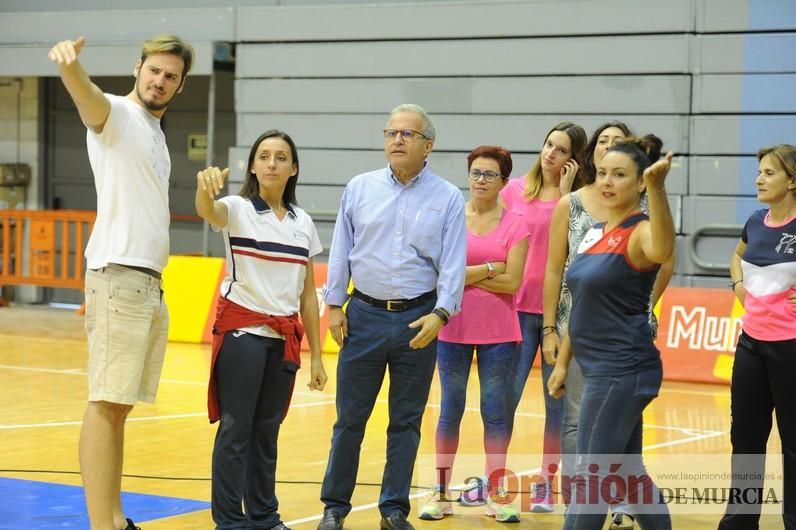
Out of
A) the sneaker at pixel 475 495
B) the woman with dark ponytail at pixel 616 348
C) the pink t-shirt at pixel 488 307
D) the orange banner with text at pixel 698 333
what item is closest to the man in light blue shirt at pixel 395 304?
the pink t-shirt at pixel 488 307

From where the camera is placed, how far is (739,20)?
14516 millimetres

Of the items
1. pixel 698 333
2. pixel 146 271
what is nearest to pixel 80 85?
pixel 146 271

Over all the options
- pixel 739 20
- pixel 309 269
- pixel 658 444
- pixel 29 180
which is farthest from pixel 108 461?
pixel 29 180

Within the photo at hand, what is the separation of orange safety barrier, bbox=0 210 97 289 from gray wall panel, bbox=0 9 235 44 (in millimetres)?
2513

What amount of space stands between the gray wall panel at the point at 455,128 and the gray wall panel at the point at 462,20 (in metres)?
1.01

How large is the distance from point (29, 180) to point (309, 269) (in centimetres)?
1509

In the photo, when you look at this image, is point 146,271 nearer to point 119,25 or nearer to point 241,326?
point 241,326

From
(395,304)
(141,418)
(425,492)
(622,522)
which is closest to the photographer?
(395,304)

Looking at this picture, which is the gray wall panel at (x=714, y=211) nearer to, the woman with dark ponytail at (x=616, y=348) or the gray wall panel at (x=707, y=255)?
the gray wall panel at (x=707, y=255)

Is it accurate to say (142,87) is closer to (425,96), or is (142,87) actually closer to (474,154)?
(474,154)

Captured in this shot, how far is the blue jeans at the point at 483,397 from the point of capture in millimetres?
7098

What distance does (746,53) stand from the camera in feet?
47.5

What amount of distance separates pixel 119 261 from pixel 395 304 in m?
1.46

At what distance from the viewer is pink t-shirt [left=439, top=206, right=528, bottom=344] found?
23.3ft
